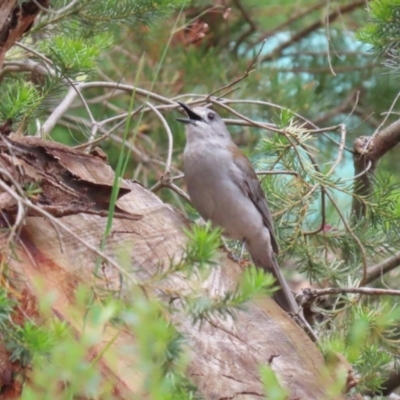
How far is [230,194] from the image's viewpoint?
11.2 ft

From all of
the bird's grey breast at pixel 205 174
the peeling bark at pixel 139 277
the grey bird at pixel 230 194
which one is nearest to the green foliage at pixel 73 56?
the peeling bark at pixel 139 277

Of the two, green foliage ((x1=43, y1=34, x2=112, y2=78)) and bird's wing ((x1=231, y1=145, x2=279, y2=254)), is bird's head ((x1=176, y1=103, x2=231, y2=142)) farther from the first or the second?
green foliage ((x1=43, y1=34, x2=112, y2=78))

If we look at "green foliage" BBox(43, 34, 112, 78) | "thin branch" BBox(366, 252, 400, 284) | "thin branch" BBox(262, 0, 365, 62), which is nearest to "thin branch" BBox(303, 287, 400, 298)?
"thin branch" BBox(366, 252, 400, 284)

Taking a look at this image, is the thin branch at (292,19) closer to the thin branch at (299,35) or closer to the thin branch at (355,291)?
the thin branch at (299,35)

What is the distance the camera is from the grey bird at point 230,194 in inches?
133

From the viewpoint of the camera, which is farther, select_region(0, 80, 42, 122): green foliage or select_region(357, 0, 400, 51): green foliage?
select_region(357, 0, 400, 51): green foliage

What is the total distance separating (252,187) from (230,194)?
10 centimetres

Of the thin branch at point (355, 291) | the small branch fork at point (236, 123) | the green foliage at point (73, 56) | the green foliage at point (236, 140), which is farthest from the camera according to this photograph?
the small branch fork at point (236, 123)

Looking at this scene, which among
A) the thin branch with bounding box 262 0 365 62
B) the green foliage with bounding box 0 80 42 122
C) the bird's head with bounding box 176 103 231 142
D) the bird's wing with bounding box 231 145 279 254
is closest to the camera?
the green foliage with bounding box 0 80 42 122

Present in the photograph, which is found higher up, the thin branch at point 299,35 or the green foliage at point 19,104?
the green foliage at point 19,104

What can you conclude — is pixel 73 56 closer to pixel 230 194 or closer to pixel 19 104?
pixel 19 104

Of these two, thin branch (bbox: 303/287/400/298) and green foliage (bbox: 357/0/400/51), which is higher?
green foliage (bbox: 357/0/400/51)

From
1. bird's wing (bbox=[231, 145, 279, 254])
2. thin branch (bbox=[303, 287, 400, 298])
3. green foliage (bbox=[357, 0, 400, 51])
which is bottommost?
thin branch (bbox=[303, 287, 400, 298])

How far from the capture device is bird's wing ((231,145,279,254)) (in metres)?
3.35
